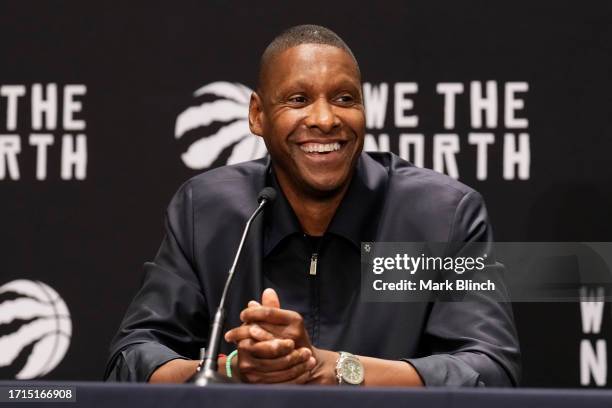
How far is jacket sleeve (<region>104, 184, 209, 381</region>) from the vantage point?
2.44m

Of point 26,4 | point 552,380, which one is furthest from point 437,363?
point 26,4

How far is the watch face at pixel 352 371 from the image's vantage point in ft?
7.14

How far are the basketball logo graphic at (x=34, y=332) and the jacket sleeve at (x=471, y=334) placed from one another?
4.35 feet

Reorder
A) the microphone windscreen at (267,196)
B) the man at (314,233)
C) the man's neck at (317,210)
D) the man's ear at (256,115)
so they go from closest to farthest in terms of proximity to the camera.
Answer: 1. the microphone windscreen at (267,196)
2. the man at (314,233)
3. the man's neck at (317,210)
4. the man's ear at (256,115)

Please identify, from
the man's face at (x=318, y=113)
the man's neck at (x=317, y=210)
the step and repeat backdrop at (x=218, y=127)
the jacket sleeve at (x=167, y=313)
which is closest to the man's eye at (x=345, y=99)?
the man's face at (x=318, y=113)

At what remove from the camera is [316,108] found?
2656 mm

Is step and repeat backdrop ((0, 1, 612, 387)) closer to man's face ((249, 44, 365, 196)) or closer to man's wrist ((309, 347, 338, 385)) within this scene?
man's face ((249, 44, 365, 196))

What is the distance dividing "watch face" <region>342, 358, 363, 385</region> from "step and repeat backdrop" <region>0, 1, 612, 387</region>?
115cm

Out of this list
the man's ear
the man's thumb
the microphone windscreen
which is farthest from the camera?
the man's ear

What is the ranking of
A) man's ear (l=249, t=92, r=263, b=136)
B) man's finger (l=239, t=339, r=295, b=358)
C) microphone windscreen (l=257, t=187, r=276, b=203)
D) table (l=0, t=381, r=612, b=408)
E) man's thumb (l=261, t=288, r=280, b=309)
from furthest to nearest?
man's ear (l=249, t=92, r=263, b=136)
microphone windscreen (l=257, t=187, r=276, b=203)
man's thumb (l=261, t=288, r=280, b=309)
man's finger (l=239, t=339, r=295, b=358)
table (l=0, t=381, r=612, b=408)

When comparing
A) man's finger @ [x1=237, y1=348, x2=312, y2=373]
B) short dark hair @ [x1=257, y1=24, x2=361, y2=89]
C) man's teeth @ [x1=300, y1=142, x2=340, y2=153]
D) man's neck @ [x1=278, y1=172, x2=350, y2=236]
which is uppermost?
short dark hair @ [x1=257, y1=24, x2=361, y2=89]

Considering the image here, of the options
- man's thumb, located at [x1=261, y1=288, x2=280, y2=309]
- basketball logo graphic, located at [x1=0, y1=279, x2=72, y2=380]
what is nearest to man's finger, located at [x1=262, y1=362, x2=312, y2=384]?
man's thumb, located at [x1=261, y1=288, x2=280, y2=309]

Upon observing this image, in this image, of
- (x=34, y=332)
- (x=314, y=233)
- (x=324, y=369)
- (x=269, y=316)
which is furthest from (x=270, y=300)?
(x=34, y=332)

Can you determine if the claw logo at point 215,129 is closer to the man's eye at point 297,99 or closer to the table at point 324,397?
the man's eye at point 297,99
